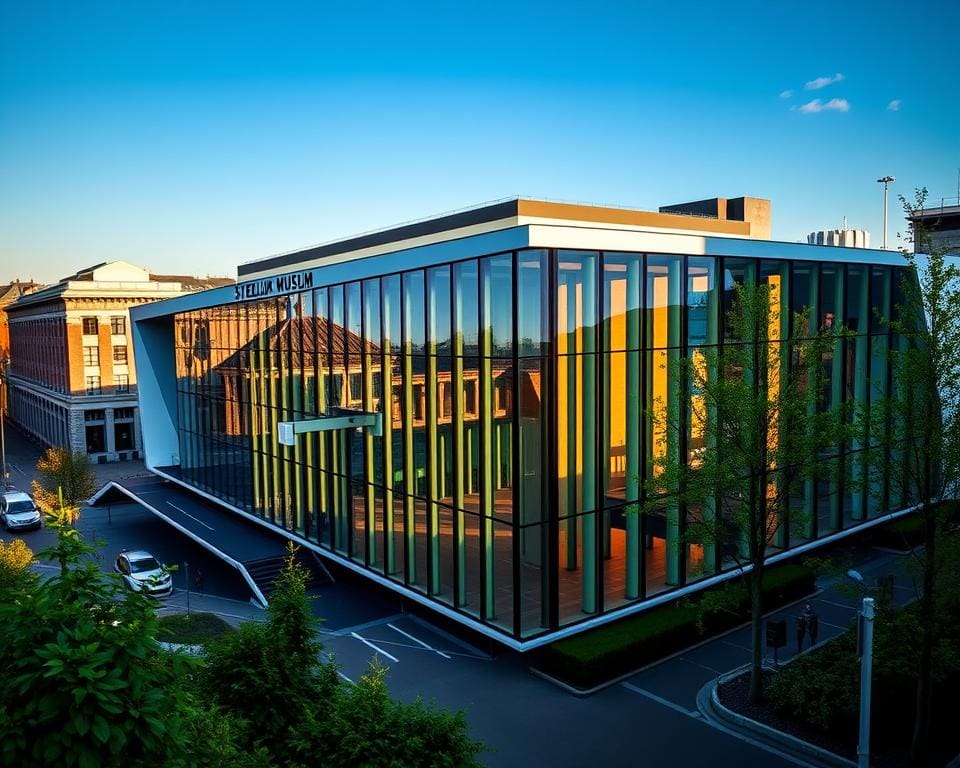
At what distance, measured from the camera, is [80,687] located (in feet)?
21.0

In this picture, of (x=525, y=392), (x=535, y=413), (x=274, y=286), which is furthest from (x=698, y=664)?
(x=274, y=286)

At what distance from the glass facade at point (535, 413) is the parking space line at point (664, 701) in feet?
7.11

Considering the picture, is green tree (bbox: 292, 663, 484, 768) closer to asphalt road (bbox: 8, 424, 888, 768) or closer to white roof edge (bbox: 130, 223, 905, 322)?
asphalt road (bbox: 8, 424, 888, 768)

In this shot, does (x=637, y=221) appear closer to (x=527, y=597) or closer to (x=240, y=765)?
(x=527, y=597)

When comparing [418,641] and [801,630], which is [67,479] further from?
[801,630]

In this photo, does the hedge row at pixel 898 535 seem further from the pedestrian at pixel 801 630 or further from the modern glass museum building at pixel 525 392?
the pedestrian at pixel 801 630

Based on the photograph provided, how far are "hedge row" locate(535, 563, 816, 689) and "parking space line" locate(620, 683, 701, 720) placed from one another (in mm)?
560

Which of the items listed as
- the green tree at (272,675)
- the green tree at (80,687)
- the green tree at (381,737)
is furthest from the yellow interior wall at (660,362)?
the green tree at (80,687)

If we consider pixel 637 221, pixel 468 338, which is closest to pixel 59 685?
pixel 468 338

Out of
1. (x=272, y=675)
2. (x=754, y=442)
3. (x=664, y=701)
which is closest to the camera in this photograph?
(x=272, y=675)

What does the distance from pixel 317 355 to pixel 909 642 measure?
2102 cm

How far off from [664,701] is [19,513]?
37.7m

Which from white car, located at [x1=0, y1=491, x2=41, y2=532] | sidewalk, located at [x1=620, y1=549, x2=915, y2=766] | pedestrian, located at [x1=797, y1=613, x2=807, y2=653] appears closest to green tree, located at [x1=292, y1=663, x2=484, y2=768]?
sidewalk, located at [x1=620, y1=549, x2=915, y2=766]

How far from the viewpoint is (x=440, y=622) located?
24578 mm
